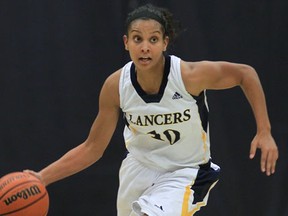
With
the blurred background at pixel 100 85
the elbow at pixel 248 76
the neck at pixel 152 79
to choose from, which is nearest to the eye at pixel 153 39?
the neck at pixel 152 79

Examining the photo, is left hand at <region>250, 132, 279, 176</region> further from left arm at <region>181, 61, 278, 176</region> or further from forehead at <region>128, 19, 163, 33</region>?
forehead at <region>128, 19, 163, 33</region>

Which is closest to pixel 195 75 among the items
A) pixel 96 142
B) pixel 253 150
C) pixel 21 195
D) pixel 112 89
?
pixel 112 89

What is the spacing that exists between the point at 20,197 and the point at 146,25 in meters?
1.21

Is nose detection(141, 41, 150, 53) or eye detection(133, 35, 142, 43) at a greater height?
eye detection(133, 35, 142, 43)

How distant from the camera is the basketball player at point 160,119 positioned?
12.7 feet

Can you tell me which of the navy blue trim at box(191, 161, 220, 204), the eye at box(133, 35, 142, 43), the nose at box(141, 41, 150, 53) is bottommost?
the navy blue trim at box(191, 161, 220, 204)

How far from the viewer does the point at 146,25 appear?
12.7 ft

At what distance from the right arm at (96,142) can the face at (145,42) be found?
273 millimetres

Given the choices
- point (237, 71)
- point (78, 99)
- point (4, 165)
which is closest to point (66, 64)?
point (78, 99)

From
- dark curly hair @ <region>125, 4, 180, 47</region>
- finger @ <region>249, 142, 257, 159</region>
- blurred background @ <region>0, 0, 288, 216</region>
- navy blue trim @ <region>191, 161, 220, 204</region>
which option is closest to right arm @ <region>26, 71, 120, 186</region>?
dark curly hair @ <region>125, 4, 180, 47</region>

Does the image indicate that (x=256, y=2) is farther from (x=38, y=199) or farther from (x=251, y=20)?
(x=38, y=199)

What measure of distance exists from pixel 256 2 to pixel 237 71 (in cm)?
158

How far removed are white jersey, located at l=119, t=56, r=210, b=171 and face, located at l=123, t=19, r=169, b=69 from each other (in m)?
0.16

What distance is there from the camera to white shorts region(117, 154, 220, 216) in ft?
12.4
